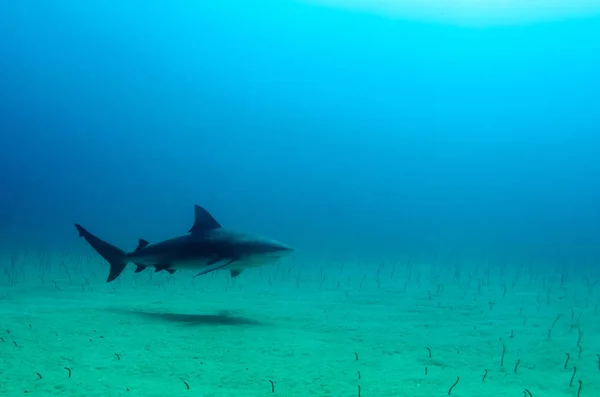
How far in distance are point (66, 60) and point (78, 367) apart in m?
184

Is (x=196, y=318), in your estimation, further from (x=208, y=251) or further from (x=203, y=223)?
(x=203, y=223)

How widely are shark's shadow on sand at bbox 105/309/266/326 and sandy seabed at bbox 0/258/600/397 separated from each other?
36 millimetres

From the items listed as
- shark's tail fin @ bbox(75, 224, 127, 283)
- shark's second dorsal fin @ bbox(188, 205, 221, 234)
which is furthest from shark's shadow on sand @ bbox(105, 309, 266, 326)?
shark's second dorsal fin @ bbox(188, 205, 221, 234)

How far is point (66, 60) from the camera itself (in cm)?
16100

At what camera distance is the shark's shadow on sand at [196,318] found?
26.2 ft

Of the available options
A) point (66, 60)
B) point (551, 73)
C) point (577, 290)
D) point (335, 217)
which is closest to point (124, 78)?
point (66, 60)

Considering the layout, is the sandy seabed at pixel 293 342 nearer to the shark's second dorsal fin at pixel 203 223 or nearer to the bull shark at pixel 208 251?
the bull shark at pixel 208 251

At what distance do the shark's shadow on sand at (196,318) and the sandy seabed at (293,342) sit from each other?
4cm

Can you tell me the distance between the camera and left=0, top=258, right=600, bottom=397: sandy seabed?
4543 millimetres

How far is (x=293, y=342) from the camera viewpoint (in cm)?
659

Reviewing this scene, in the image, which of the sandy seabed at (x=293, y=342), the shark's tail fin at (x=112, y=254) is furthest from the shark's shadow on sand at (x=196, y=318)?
the shark's tail fin at (x=112, y=254)

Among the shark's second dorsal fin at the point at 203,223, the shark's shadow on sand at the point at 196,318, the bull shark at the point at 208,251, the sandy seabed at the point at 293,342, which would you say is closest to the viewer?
the sandy seabed at the point at 293,342

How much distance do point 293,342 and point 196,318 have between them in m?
2.56

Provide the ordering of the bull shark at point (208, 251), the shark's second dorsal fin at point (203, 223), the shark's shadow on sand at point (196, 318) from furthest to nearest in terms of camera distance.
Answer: the shark's second dorsal fin at point (203, 223) < the bull shark at point (208, 251) < the shark's shadow on sand at point (196, 318)
